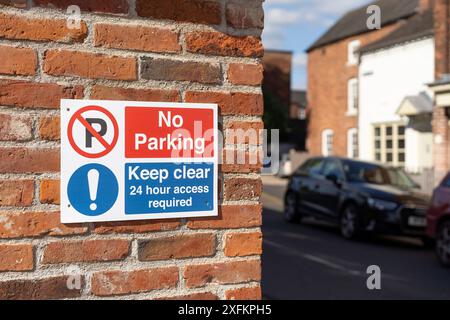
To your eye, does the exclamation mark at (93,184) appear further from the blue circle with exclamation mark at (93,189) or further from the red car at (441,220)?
the red car at (441,220)

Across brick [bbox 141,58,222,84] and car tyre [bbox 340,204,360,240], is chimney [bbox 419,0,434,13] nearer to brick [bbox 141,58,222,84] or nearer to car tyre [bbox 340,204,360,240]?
car tyre [bbox 340,204,360,240]

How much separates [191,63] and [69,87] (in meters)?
0.41

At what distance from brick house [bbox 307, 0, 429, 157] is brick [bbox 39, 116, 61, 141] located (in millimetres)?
24466

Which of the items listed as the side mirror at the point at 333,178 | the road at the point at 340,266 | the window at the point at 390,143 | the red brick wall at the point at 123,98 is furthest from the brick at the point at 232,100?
the window at the point at 390,143

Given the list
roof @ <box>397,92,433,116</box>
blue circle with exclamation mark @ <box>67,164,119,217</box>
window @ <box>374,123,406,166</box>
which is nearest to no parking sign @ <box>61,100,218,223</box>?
blue circle with exclamation mark @ <box>67,164,119,217</box>

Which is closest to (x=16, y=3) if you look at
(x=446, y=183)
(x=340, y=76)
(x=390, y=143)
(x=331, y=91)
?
(x=446, y=183)

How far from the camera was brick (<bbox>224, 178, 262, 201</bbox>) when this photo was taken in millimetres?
2127

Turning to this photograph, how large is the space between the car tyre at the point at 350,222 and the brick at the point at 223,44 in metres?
9.87

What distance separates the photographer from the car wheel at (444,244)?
9.15 metres

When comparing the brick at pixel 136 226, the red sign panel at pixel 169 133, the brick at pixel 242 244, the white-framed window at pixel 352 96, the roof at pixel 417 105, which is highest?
the white-framed window at pixel 352 96

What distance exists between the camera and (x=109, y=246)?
6.43ft

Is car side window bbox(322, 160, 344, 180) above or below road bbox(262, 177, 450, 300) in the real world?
above

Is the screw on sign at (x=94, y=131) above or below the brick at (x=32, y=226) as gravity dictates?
above

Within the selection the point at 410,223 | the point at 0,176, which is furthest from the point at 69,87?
the point at 410,223
